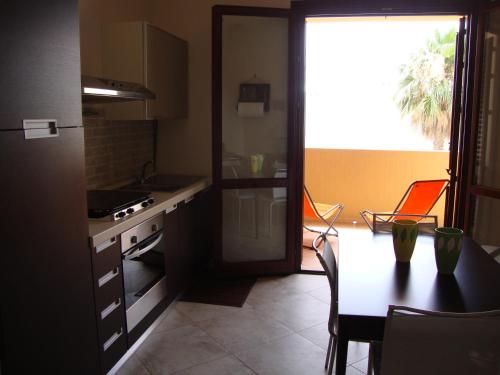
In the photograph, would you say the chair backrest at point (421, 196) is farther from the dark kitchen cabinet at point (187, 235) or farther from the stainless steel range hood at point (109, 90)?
the stainless steel range hood at point (109, 90)

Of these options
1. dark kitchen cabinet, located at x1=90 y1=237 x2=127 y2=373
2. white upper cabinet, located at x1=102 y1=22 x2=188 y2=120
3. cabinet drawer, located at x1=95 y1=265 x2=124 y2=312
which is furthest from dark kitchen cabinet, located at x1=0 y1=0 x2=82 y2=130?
white upper cabinet, located at x1=102 y1=22 x2=188 y2=120

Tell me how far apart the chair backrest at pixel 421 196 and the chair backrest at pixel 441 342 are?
3.32 meters

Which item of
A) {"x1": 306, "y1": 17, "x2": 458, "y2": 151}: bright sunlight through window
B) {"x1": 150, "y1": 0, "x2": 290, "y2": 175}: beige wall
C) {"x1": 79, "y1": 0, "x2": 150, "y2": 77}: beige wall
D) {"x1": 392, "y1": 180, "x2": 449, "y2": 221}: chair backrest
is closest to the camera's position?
{"x1": 79, "y1": 0, "x2": 150, "y2": 77}: beige wall

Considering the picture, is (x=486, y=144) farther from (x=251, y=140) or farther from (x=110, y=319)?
(x=110, y=319)

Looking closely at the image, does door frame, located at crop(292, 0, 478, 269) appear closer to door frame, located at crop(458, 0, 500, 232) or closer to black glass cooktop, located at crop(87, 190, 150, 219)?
door frame, located at crop(458, 0, 500, 232)

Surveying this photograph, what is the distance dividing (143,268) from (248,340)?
0.81 metres

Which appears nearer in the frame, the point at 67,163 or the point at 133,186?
the point at 67,163

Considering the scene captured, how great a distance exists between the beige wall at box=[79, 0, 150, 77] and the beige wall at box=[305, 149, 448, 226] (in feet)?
11.2

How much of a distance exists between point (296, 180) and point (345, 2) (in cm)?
151

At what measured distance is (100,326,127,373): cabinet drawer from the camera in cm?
239

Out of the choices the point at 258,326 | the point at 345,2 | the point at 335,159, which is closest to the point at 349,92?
the point at 335,159

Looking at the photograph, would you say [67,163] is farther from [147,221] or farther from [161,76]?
[161,76]

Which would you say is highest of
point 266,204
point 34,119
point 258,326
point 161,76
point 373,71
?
point 373,71

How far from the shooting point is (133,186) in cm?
364
